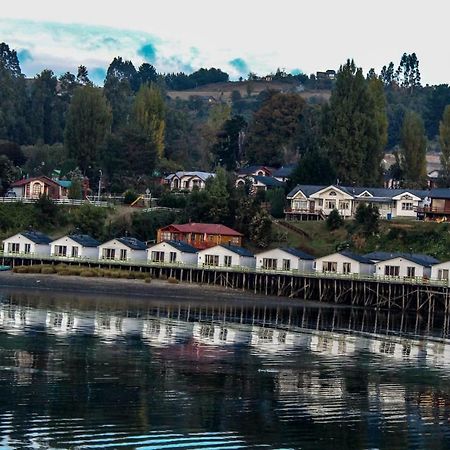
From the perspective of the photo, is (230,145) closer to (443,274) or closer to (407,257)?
(407,257)

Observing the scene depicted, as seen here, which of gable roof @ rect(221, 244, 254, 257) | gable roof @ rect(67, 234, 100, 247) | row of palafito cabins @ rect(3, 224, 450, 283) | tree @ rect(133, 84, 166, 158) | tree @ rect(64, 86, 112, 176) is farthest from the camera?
tree @ rect(133, 84, 166, 158)

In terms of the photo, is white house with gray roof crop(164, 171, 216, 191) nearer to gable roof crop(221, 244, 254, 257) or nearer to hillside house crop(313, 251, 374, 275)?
gable roof crop(221, 244, 254, 257)

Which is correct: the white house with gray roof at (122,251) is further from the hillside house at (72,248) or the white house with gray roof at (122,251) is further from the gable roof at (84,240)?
the gable roof at (84,240)

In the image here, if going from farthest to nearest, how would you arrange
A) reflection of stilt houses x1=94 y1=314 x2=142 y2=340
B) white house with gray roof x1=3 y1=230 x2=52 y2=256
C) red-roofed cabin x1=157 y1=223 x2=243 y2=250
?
red-roofed cabin x1=157 y1=223 x2=243 y2=250 < white house with gray roof x1=3 y1=230 x2=52 y2=256 < reflection of stilt houses x1=94 y1=314 x2=142 y2=340

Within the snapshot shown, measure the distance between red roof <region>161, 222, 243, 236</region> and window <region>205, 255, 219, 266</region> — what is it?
6.60 metres

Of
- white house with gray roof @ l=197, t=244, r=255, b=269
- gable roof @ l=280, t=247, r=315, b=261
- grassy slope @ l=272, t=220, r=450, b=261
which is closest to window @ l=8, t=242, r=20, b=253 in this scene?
white house with gray roof @ l=197, t=244, r=255, b=269

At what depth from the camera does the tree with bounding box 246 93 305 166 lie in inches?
5960

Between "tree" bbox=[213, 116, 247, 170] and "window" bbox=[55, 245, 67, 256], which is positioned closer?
"window" bbox=[55, 245, 67, 256]

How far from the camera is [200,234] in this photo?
10631cm

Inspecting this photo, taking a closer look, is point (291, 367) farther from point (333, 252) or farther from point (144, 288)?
point (333, 252)

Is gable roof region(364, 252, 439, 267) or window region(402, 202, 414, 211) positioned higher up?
window region(402, 202, 414, 211)

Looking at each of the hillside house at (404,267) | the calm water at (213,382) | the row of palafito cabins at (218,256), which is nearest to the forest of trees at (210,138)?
the row of palafito cabins at (218,256)

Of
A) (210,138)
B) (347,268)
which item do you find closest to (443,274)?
(347,268)

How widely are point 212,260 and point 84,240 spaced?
11.7 metres
